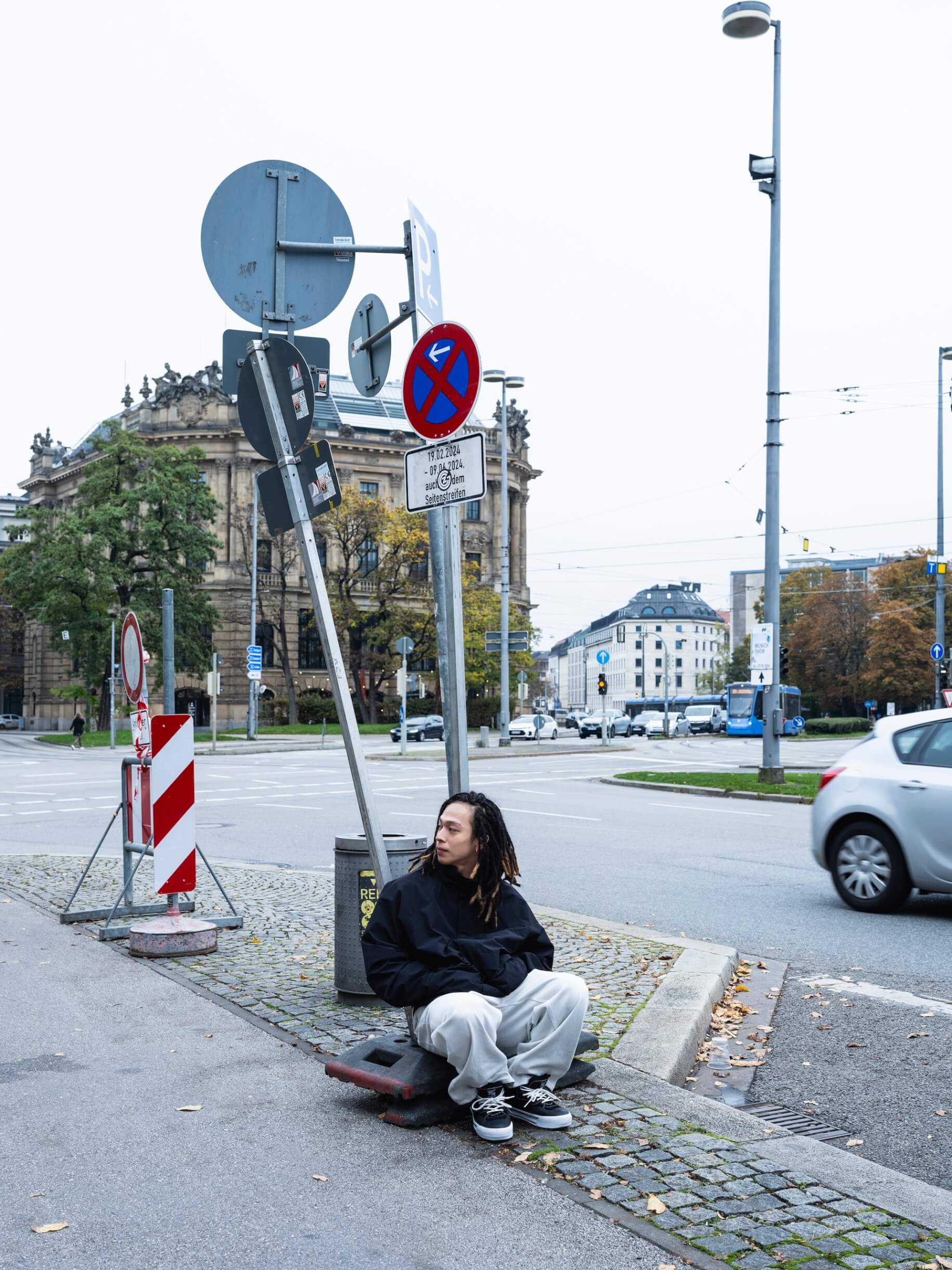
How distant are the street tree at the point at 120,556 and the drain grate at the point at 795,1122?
54.1m

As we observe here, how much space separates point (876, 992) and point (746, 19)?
55.2ft

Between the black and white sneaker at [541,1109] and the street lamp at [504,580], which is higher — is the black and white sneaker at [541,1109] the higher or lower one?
the lower one

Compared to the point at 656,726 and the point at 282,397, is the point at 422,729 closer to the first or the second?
the point at 656,726

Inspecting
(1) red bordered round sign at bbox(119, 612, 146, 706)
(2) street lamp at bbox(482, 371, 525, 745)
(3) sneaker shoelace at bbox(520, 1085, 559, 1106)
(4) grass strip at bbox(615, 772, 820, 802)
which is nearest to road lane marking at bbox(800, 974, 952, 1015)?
(3) sneaker shoelace at bbox(520, 1085, 559, 1106)

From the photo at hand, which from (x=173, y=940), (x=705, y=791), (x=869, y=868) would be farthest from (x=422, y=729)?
(x=173, y=940)

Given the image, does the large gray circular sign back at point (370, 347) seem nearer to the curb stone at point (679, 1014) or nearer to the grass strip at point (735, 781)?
the curb stone at point (679, 1014)

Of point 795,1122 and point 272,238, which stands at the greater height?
point 272,238

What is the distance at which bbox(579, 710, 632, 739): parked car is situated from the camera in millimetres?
63844

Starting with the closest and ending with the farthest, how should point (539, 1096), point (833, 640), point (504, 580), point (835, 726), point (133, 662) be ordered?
point (539, 1096), point (133, 662), point (504, 580), point (835, 726), point (833, 640)

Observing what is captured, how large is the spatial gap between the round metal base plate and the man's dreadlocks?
343cm

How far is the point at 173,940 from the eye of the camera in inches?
306

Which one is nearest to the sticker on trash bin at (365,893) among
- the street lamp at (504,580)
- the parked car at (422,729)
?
the street lamp at (504,580)

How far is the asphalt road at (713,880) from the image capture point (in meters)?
5.52

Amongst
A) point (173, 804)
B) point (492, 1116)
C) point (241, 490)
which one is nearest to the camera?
point (492, 1116)
